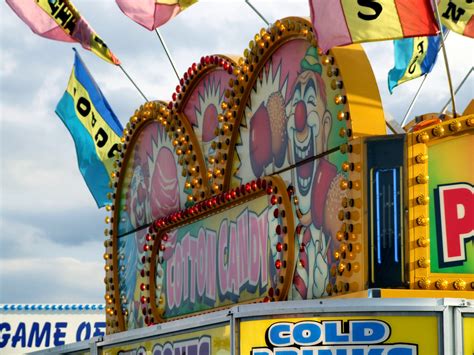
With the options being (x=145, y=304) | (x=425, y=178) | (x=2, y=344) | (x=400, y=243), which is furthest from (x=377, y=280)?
(x=2, y=344)

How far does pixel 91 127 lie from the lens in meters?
15.4

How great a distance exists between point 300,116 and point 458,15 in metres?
1.57

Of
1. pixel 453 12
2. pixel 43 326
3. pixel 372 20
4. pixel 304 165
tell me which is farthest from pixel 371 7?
pixel 43 326

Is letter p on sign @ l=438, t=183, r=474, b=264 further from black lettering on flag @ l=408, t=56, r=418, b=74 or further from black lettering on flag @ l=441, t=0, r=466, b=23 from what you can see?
black lettering on flag @ l=408, t=56, r=418, b=74

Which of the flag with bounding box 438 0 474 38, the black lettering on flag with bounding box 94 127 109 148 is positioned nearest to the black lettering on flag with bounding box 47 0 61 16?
the black lettering on flag with bounding box 94 127 109 148

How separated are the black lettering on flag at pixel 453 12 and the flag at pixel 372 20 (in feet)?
1.17

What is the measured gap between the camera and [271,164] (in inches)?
392

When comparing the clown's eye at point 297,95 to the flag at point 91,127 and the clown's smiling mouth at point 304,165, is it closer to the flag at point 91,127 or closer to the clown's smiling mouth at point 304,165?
the clown's smiling mouth at point 304,165

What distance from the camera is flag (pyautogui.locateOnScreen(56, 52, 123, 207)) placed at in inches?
604

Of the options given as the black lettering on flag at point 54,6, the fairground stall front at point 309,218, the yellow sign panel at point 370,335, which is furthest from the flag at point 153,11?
the yellow sign panel at point 370,335

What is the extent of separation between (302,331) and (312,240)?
1.43 metres

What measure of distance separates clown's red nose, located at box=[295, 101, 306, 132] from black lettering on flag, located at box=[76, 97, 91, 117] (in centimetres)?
645

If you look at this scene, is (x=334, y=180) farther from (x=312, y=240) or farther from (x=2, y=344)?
(x=2, y=344)

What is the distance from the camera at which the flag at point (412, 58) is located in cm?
1211
